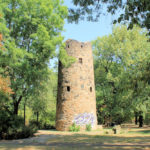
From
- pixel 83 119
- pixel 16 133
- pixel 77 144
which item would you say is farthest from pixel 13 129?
pixel 83 119

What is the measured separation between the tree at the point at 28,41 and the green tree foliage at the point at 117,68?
11159mm

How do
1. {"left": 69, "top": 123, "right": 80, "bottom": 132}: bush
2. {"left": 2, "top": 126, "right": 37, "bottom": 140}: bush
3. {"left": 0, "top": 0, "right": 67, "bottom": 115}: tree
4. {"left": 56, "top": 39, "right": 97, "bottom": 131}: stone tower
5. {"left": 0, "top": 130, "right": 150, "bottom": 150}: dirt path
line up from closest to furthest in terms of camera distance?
{"left": 0, "top": 130, "right": 150, "bottom": 150}: dirt path
{"left": 2, "top": 126, "right": 37, "bottom": 140}: bush
{"left": 0, "top": 0, "right": 67, "bottom": 115}: tree
{"left": 69, "top": 123, "right": 80, "bottom": 132}: bush
{"left": 56, "top": 39, "right": 97, "bottom": 131}: stone tower

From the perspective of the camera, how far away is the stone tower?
1919 cm

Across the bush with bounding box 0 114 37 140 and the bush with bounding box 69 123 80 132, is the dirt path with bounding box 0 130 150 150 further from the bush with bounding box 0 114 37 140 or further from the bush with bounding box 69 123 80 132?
the bush with bounding box 69 123 80 132

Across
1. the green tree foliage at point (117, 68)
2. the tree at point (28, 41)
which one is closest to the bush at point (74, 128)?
the tree at point (28, 41)

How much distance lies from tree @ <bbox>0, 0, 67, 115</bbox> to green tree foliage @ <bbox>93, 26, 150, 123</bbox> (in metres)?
11.2

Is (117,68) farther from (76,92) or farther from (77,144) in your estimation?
(77,144)

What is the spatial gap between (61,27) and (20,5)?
354 centimetres

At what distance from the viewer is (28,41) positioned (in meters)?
15.5

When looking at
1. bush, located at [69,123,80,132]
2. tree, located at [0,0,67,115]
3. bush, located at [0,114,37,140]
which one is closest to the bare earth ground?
bush, located at [0,114,37,140]

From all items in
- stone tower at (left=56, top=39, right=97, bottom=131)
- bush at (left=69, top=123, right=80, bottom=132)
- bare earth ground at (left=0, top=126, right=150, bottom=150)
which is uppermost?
stone tower at (left=56, top=39, right=97, bottom=131)

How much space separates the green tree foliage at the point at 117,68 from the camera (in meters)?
23.9

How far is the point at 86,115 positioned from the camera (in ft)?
63.6

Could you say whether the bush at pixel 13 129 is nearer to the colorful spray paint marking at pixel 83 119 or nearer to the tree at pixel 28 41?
the tree at pixel 28 41
